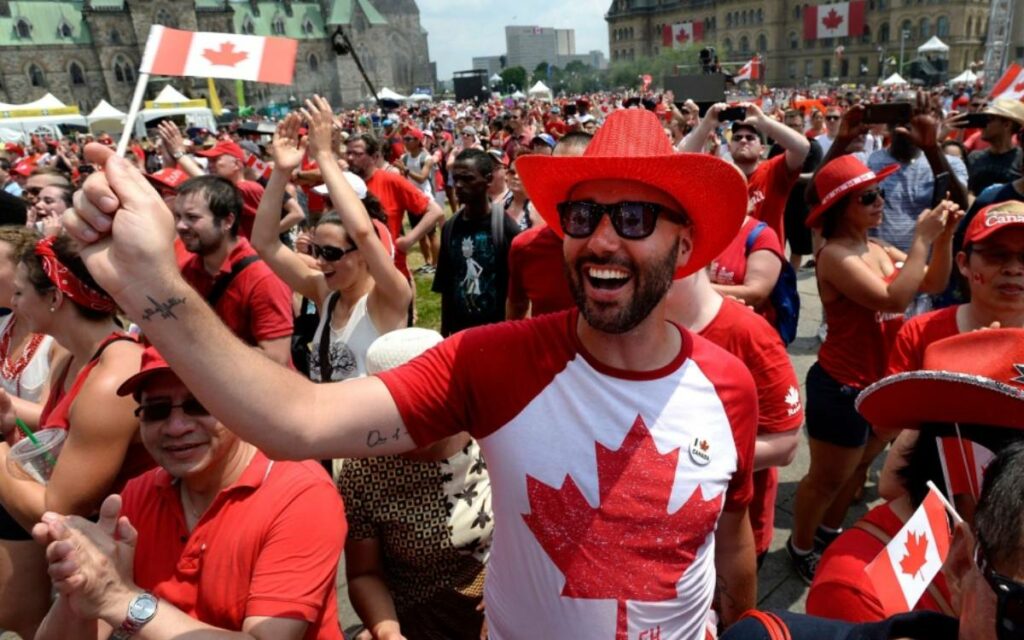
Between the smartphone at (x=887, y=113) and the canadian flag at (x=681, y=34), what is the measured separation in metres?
104

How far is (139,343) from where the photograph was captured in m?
2.18

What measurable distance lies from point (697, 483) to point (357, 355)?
1.93 m

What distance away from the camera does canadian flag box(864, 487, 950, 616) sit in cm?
131

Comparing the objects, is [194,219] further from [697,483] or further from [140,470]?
[697,483]

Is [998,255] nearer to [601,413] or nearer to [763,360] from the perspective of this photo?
[763,360]

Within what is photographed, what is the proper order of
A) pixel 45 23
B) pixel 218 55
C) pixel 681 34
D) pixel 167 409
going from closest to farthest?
pixel 167 409 < pixel 218 55 < pixel 45 23 < pixel 681 34

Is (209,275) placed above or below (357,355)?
above

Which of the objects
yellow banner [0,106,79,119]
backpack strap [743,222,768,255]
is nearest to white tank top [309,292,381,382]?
backpack strap [743,222,768,255]

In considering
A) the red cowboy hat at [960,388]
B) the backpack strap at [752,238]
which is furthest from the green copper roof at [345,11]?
the red cowboy hat at [960,388]

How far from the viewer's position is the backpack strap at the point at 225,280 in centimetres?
333

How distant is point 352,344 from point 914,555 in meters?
2.35

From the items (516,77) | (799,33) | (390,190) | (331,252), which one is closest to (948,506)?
(331,252)

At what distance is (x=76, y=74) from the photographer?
75750 mm

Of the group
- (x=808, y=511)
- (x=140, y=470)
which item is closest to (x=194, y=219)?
(x=140, y=470)
